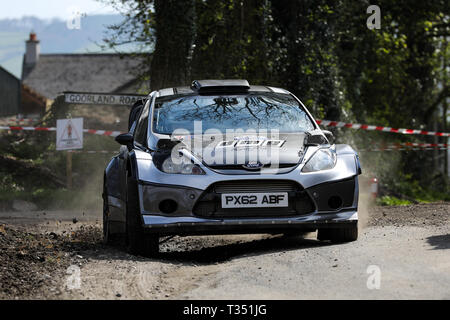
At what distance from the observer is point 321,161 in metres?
8.47

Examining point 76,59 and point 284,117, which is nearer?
point 284,117

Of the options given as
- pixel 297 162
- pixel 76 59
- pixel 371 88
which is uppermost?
pixel 76 59

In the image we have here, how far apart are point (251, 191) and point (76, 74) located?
234 ft

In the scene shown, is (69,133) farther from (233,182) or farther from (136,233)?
(233,182)

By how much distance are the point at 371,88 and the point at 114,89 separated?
4743cm

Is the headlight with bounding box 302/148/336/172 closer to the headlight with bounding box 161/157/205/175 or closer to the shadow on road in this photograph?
the headlight with bounding box 161/157/205/175

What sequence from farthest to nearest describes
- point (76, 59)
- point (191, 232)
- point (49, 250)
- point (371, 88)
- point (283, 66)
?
point (76, 59), point (371, 88), point (283, 66), point (49, 250), point (191, 232)

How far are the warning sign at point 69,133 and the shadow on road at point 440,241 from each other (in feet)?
36.7

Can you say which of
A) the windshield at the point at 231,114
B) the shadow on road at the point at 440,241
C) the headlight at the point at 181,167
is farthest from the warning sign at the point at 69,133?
the shadow on road at the point at 440,241
